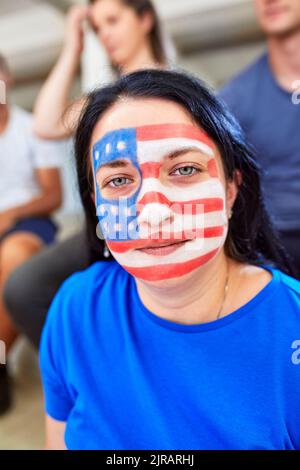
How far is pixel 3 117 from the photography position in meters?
1.86

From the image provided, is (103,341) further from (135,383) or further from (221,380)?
(221,380)

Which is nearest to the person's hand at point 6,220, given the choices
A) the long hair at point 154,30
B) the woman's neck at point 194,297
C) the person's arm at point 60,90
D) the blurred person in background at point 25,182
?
the blurred person in background at point 25,182

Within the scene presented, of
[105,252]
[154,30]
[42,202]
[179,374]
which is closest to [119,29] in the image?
[154,30]

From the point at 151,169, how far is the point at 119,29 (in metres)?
0.95

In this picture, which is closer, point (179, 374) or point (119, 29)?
point (179, 374)

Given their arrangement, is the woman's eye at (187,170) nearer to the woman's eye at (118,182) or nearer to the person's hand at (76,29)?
the woman's eye at (118,182)

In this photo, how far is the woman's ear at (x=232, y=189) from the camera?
74 centimetres

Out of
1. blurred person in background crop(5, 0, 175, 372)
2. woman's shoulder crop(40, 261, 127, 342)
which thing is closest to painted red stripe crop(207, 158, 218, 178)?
woman's shoulder crop(40, 261, 127, 342)

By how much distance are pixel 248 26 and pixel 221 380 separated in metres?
2.35

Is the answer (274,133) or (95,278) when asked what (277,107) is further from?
(95,278)

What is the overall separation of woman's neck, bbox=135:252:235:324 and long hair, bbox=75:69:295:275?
3.2 inches

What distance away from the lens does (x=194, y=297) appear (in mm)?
710

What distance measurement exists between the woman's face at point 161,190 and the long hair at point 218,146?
0.7 inches
